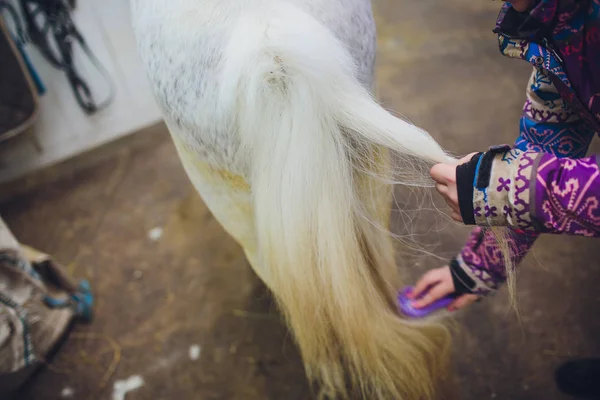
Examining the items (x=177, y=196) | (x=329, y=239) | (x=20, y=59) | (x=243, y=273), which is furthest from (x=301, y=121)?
(x=20, y=59)

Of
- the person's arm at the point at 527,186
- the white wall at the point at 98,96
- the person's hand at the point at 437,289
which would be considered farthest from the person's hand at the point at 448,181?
the white wall at the point at 98,96

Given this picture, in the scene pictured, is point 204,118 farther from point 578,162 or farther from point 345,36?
point 578,162

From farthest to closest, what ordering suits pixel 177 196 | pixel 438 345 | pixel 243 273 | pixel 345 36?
pixel 177 196, pixel 243 273, pixel 438 345, pixel 345 36

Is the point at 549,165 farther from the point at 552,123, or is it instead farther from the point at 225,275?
the point at 225,275

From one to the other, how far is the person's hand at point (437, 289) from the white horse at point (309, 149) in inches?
6.2

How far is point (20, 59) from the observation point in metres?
1.28

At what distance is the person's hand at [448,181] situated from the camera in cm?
51

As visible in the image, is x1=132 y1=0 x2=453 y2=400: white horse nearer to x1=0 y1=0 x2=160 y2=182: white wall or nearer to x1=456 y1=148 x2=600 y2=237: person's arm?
x1=456 y1=148 x2=600 y2=237: person's arm

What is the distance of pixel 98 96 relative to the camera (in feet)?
5.26

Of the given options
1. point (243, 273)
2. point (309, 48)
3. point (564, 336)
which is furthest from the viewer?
point (243, 273)

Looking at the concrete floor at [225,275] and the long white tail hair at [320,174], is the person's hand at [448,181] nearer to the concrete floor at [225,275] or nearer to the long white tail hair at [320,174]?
the long white tail hair at [320,174]

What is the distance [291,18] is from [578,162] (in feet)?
1.14

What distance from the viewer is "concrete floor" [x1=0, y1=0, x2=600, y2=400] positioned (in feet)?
3.23

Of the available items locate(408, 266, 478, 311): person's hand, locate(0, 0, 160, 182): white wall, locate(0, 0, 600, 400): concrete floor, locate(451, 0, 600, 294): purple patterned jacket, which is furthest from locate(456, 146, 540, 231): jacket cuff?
locate(0, 0, 160, 182): white wall
